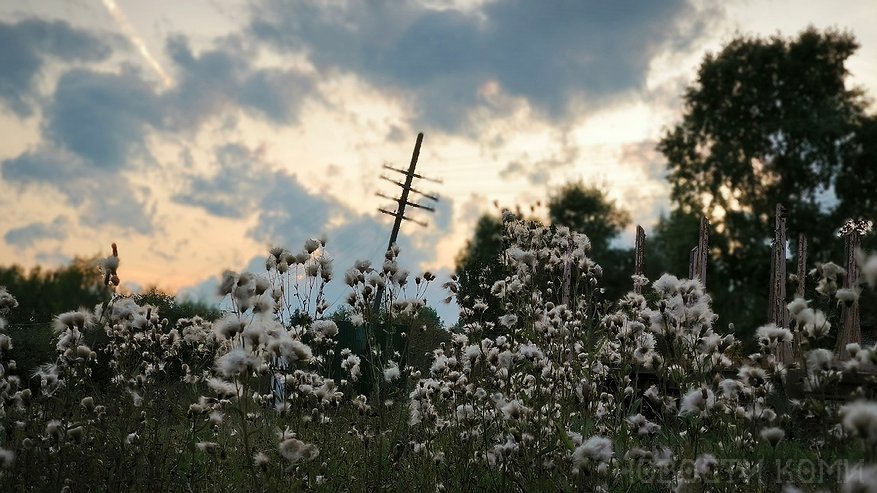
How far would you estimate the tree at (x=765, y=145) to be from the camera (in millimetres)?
29219

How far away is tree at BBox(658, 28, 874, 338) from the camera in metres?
29.2

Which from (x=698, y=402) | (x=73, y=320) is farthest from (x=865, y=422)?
(x=73, y=320)

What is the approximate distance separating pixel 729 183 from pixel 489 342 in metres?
26.6

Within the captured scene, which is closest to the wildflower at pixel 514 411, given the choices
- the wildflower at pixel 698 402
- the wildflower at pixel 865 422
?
the wildflower at pixel 698 402

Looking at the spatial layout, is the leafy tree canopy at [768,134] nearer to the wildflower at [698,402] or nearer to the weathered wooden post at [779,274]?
the weathered wooden post at [779,274]

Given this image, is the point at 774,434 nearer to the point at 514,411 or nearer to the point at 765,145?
the point at 514,411

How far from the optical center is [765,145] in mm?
30406

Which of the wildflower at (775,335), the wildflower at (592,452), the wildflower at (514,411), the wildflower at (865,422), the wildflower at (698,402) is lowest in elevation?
the wildflower at (592,452)

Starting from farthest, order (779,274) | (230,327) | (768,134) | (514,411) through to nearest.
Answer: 1. (768,134)
2. (779,274)
3. (514,411)
4. (230,327)

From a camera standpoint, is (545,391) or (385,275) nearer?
(545,391)

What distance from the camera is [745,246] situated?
2980 centimetres

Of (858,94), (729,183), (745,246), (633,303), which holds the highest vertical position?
(858,94)

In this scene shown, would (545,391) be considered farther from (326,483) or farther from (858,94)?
(858,94)

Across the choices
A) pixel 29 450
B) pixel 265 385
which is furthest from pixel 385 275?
pixel 265 385
